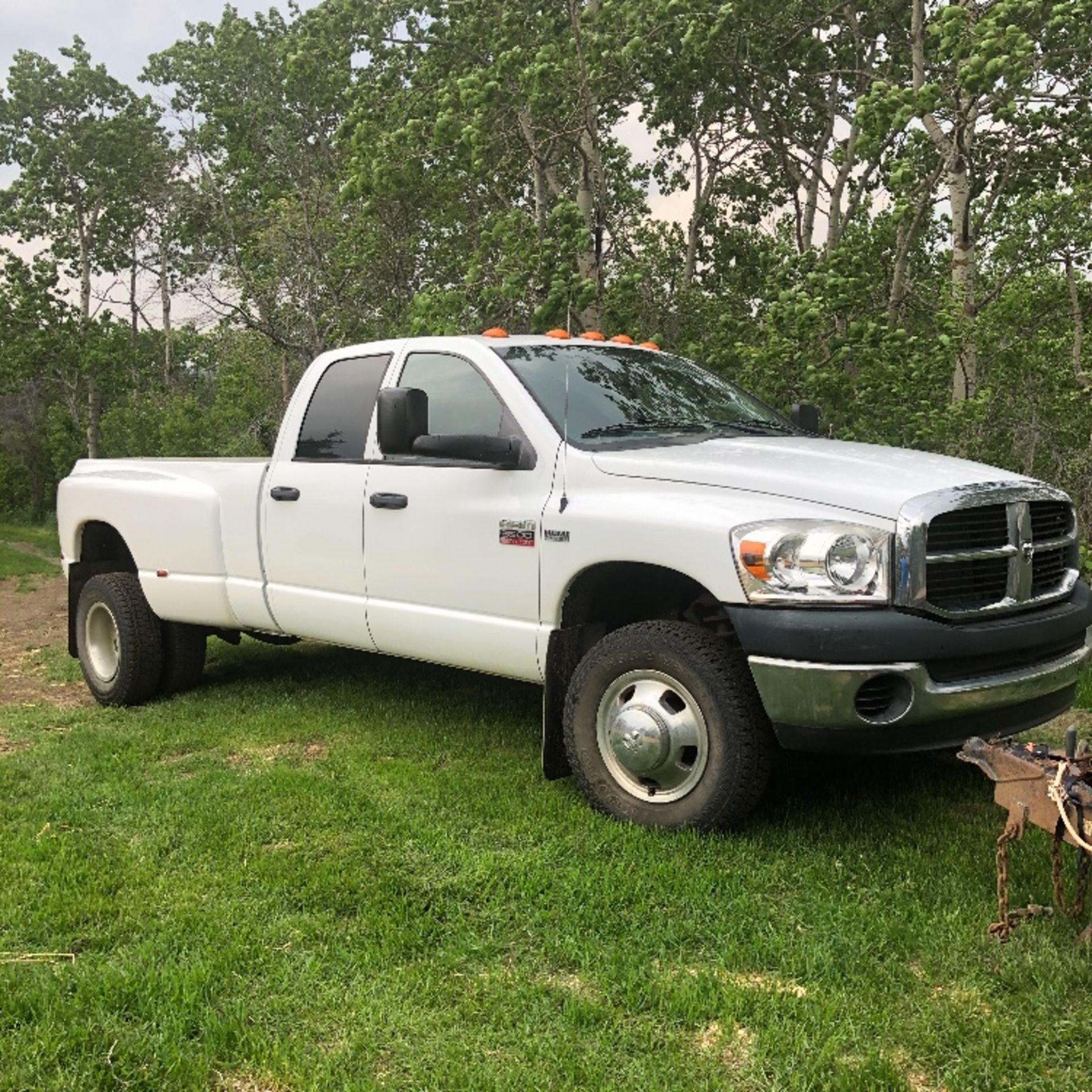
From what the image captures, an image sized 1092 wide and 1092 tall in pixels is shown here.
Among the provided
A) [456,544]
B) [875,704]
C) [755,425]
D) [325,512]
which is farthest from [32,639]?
[875,704]

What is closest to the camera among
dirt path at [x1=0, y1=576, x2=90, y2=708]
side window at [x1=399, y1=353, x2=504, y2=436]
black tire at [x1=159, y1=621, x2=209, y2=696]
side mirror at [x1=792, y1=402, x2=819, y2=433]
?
side window at [x1=399, y1=353, x2=504, y2=436]

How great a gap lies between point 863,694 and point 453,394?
2341 mm

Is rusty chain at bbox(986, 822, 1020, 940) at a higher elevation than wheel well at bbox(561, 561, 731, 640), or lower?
lower

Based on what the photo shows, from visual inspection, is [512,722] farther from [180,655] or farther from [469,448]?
[180,655]

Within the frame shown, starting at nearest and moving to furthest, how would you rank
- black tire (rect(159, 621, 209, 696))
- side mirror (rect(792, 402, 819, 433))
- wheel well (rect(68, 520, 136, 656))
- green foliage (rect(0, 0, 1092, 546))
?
side mirror (rect(792, 402, 819, 433)) < black tire (rect(159, 621, 209, 696)) < wheel well (rect(68, 520, 136, 656)) < green foliage (rect(0, 0, 1092, 546))

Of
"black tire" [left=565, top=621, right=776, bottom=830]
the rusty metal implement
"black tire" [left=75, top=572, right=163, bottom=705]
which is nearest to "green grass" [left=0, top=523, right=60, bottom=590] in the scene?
"black tire" [left=75, top=572, right=163, bottom=705]

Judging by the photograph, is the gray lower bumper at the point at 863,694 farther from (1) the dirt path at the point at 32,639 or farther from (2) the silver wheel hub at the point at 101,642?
(1) the dirt path at the point at 32,639

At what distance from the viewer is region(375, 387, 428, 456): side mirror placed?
4.36 m

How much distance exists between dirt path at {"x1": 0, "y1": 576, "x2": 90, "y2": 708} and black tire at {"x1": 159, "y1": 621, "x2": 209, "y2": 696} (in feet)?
2.06

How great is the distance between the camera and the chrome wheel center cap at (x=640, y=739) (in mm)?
3898

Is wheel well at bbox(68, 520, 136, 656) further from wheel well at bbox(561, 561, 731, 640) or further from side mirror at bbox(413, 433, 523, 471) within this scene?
wheel well at bbox(561, 561, 731, 640)

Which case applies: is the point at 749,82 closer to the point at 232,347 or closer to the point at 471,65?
the point at 471,65

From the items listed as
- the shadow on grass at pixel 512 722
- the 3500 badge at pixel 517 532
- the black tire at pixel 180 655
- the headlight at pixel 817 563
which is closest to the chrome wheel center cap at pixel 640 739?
the shadow on grass at pixel 512 722

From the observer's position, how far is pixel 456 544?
4641 mm
